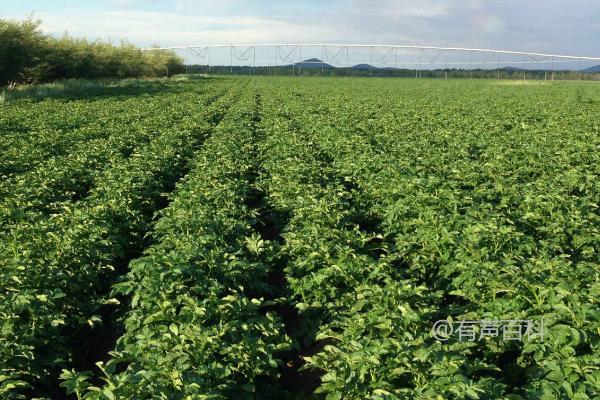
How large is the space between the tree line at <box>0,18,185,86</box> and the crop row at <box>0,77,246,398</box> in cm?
3125

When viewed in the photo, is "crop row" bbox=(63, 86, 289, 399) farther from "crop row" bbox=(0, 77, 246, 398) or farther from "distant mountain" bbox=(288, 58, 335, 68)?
"distant mountain" bbox=(288, 58, 335, 68)

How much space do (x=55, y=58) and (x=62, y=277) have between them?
42.1 m

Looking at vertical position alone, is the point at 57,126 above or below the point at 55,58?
below

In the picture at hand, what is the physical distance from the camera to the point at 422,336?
13.0 feet

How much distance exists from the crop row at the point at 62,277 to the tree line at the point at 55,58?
103 ft

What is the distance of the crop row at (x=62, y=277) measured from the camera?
168 inches

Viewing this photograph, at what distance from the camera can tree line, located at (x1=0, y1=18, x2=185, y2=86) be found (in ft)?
111

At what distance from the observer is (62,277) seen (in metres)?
5.20

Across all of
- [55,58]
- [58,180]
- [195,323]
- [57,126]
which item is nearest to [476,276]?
[195,323]

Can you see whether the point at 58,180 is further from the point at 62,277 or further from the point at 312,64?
the point at 312,64

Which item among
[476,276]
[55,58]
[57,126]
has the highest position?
[55,58]

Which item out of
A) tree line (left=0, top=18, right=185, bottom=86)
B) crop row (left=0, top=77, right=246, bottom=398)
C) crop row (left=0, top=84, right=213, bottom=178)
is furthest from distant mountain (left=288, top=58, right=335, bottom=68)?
crop row (left=0, top=77, right=246, bottom=398)

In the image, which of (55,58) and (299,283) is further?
(55,58)

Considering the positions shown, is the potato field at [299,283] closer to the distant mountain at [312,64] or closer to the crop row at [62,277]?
the crop row at [62,277]
